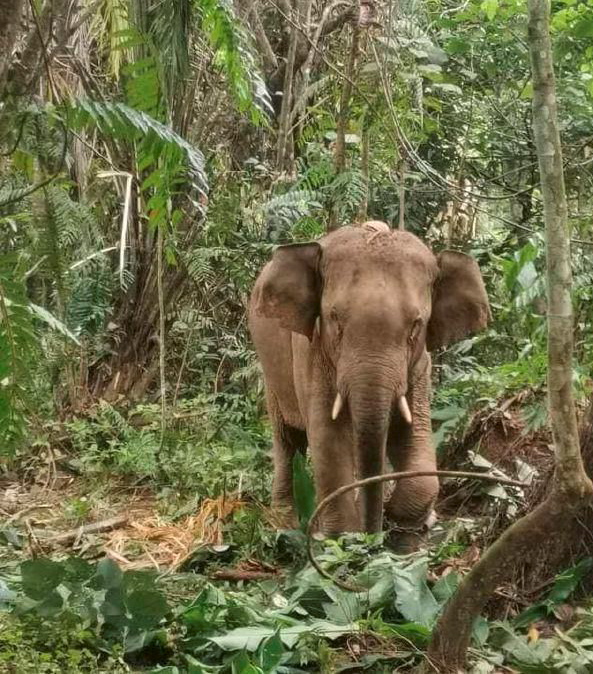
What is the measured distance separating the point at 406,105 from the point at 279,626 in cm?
569

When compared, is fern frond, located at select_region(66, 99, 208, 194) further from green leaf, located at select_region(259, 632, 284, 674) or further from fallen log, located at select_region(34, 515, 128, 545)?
fallen log, located at select_region(34, 515, 128, 545)

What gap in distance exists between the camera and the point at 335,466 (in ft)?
19.5

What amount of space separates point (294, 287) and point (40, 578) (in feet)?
7.84

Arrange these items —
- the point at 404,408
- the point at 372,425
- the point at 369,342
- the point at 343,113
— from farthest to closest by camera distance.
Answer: the point at 343,113 → the point at 404,408 → the point at 369,342 → the point at 372,425

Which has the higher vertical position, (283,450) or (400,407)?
(400,407)

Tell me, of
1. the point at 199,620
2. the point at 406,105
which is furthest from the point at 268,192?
the point at 199,620

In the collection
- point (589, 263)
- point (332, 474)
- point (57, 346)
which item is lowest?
Result: point (332, 474)

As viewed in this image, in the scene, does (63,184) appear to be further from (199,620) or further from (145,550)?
(199,620)

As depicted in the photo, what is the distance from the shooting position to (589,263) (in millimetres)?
7602

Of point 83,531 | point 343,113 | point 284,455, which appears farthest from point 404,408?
point 343,113

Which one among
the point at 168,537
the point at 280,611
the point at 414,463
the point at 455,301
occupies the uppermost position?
the point at 455,301

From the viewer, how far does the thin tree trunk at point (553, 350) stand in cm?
334

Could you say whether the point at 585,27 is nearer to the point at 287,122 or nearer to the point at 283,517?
the point at 287,122

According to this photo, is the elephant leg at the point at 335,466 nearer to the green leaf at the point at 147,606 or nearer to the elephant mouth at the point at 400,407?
the elephant mouth at the point at 400,407
